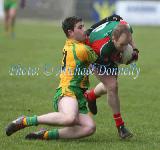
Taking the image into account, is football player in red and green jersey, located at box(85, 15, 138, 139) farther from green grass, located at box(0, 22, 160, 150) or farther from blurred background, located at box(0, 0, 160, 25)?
blurred background, located at box(0, 0, 160, 25)

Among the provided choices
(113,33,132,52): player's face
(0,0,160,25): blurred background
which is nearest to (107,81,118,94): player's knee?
(113,33,132,52): player's face

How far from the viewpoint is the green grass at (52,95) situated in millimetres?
7266

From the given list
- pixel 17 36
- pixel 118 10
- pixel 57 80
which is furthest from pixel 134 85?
pixel 118 10

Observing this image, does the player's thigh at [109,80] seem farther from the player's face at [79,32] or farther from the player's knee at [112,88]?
the player's face at [79,32]

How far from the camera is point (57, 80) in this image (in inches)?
521

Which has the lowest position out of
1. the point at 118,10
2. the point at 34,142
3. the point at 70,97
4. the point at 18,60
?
the point at 34,142

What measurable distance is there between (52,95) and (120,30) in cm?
400

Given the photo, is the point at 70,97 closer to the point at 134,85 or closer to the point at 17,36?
the point at 134,85

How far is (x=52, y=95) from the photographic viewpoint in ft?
36.7

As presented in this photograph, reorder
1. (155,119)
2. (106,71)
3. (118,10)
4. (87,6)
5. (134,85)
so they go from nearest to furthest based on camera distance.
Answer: (106,71) < (155,119) < (134,85) < (118,10) < (87,6)

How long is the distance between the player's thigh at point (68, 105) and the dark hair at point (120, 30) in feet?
2.63

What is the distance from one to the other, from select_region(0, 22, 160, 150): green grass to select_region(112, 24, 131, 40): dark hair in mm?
1117

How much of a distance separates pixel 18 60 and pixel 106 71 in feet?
28.1

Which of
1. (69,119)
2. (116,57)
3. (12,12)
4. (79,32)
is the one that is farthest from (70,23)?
(12,12)
